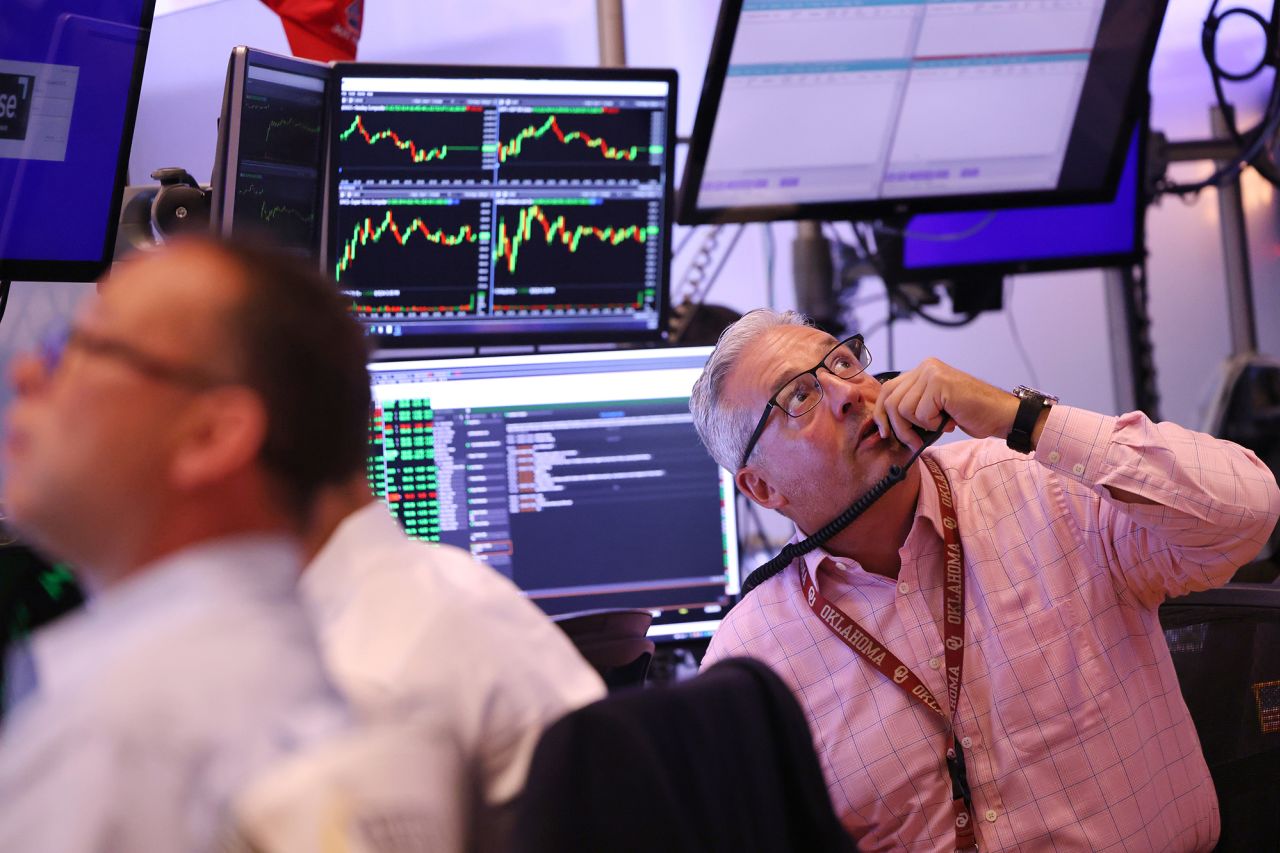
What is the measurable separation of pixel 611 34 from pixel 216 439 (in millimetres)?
2525

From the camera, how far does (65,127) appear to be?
1.90m

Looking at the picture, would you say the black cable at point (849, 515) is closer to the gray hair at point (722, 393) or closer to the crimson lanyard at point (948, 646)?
the crimson lanyard at point (948, 646)

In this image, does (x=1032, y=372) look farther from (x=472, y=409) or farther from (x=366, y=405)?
(x=366, y=405)

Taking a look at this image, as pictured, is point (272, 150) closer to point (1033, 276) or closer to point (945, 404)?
point (945, 404)

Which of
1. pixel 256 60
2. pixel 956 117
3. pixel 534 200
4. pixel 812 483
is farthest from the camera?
pixel 956 117

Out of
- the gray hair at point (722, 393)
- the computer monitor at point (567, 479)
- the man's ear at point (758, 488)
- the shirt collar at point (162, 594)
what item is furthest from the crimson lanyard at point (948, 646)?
the shirt collar at point (162, 594)

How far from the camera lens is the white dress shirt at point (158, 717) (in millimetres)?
539

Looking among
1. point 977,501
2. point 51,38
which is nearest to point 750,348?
point 977,501

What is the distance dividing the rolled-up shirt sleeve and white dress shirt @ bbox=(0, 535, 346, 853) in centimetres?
133

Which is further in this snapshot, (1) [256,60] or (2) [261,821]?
(1) [256,60]

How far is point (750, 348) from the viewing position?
1.93 metres

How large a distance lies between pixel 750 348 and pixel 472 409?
623 millimetres

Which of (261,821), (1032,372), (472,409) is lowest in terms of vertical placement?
(261,821)

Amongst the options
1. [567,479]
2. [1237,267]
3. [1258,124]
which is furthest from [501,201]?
[1237,267]
